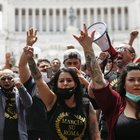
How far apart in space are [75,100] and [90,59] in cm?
83

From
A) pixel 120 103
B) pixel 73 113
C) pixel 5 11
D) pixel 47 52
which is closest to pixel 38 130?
pixel 73 113

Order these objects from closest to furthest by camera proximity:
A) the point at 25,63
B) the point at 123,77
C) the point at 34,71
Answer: the point at 123,77 < the point at 34,71 < the point at 25,63

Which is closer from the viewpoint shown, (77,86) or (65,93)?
(65,93)

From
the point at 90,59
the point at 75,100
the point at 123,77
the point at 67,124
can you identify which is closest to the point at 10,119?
the point at 75,100

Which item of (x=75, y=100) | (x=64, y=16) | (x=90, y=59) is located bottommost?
(x=75, y=100)

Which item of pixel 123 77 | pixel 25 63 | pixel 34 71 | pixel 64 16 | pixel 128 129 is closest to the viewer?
pixel 128 129

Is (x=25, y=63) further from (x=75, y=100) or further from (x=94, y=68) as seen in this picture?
(x=94, y=68)

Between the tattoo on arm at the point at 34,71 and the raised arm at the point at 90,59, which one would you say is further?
the tattoo on arm at the point at 34,71

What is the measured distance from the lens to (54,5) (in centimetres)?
6338

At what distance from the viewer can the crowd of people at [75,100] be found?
478cm

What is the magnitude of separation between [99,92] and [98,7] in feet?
197

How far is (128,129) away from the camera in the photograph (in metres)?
4.59

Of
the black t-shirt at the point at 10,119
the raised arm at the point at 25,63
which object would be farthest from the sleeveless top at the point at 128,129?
the black t-shirt at the point at 10,119

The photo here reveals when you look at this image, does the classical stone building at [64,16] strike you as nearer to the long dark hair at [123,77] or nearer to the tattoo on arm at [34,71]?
the tattoo on arm at [34,71]
